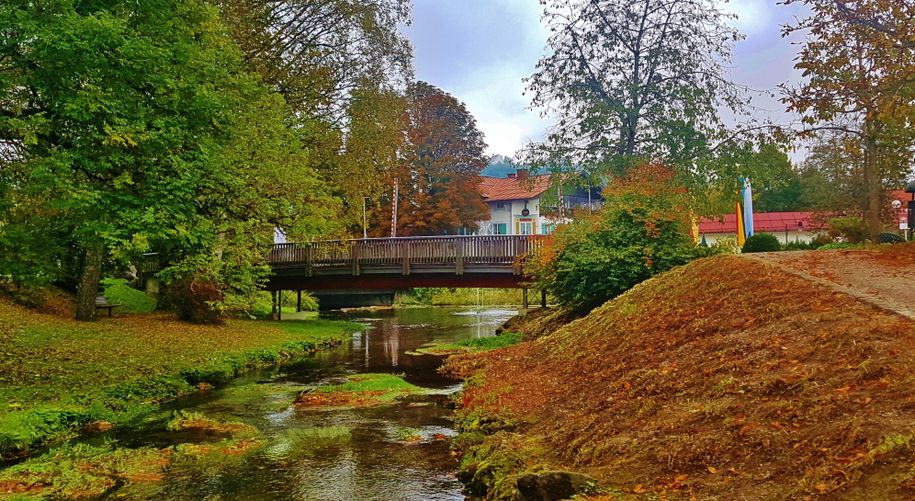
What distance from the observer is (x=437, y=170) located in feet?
183

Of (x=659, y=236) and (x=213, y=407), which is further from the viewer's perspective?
(x=659, y=236)

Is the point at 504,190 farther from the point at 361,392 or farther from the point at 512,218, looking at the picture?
the point at 361,392

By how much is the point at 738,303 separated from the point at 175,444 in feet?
30.6

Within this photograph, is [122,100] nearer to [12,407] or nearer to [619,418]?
[12,407]

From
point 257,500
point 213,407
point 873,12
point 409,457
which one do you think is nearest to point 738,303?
point 409,457

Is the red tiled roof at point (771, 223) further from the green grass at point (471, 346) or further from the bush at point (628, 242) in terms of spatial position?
the bush at point (628, 242)

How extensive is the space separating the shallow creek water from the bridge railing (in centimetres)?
944

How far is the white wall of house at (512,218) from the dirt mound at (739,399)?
5349cm

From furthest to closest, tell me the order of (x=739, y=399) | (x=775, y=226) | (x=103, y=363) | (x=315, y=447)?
(x=775, y=226) → (x=103, y=363) → (x=315, y=447) → (x=739, y=399)

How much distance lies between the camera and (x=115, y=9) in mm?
13430

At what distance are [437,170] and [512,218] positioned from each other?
1510 centimetres

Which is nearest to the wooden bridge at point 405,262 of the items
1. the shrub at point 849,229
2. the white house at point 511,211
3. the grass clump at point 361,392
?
the grass clump at point 361,392

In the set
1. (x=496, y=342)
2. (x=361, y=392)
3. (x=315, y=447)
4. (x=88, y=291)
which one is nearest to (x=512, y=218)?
(x=496, y=342)

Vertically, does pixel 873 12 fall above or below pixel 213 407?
above
